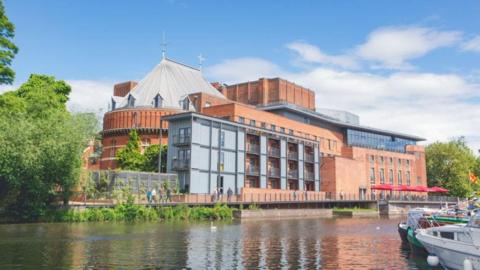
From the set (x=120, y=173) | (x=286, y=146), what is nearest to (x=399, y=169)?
(x=286, y=146)

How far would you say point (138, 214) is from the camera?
1625 inches

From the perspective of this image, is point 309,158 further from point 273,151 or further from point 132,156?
point 132,156

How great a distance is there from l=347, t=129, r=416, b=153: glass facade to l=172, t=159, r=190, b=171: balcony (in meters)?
51.5

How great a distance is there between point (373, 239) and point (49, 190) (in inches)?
982

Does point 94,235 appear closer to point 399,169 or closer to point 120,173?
point 120,173

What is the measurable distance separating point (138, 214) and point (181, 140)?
52.2 feet

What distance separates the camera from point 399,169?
103 meters

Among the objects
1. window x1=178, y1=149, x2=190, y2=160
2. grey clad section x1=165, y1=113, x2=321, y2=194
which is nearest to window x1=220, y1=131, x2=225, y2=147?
grey clad section x1=165, y1=113, x2=321, y2=194

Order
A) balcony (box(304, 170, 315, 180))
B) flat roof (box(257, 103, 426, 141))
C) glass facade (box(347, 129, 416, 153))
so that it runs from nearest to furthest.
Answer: balcony (box(304, 170, 315, 180)), flat roof (box(257, 103, 426, 141)), glass facade (box(347, 129, 416, 153))

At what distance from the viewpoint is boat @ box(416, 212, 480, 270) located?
1664 centimetres

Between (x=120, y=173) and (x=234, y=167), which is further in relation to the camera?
(x=234, y=167)

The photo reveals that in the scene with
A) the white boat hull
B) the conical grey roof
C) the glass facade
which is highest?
the conical grey roof

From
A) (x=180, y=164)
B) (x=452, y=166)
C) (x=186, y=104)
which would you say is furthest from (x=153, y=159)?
(x=452, y=166)

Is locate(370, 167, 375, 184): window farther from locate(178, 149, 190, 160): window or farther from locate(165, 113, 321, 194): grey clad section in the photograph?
locate(178, 149, 190, 160): window
